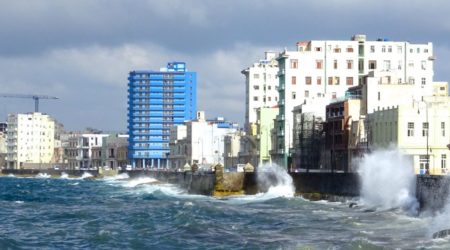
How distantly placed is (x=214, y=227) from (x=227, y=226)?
1.37 meters

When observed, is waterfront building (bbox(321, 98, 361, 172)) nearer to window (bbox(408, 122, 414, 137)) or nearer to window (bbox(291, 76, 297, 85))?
window (bbox(408, 122, 414, 137))

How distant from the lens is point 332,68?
14350cm

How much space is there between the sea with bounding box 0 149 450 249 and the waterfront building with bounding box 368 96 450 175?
42.1 feet

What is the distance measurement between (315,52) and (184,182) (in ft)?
91.7

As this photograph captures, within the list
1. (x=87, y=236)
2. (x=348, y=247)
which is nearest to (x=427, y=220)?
(x=348, y=247)

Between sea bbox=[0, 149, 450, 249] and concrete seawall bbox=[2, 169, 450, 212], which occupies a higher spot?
concrete seawall bbox=[2, 169, 450, 212]

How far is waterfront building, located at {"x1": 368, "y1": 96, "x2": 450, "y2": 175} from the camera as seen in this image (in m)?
94.4

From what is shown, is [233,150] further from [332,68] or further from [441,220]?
[441,220]

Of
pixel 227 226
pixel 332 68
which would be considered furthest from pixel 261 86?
pixel 227 226

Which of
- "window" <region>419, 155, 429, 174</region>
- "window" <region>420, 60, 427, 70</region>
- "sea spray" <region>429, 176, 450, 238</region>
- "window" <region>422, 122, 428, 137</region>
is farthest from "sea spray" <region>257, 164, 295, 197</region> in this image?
"window" <region>420, 60, 427, 70</region>

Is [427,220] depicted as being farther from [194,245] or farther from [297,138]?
[297,138]

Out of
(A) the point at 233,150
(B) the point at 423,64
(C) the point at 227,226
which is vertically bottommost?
(C) the point at 227,226

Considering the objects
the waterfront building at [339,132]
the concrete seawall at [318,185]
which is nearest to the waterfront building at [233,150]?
the concrete seawall at [318,185]

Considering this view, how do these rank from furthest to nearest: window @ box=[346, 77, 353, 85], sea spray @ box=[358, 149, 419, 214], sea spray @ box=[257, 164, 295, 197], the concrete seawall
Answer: window @ box=[346, 77, 353, 85], sea spray @ box=[257, 164, 295, 197], sea spray @ box=[358, 149, 419, 214], the concrete seawall
